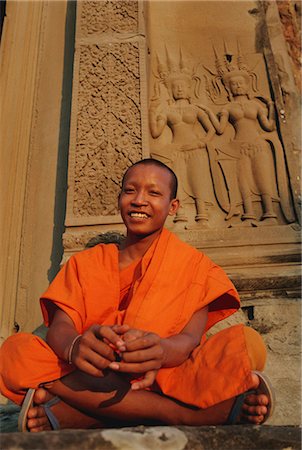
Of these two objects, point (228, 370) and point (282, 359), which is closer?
point (228, 370)

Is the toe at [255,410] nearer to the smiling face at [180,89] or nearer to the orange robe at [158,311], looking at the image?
the orange robe at [158,311]

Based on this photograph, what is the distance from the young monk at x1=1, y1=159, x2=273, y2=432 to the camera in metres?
1.23

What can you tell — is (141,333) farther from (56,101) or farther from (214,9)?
(214,9)

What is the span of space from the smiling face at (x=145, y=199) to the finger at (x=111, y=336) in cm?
63

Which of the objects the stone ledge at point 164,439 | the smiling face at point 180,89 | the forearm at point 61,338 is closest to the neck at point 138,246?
the forearm at point 61,338

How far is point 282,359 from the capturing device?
211 cm

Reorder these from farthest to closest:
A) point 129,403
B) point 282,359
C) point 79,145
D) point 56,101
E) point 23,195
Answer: point 56,101
point 23,195
point 79,145
point 282,359
point 129,403

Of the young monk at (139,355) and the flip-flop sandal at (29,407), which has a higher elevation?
the young monk at (139,355)

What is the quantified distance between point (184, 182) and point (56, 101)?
1.32 metres

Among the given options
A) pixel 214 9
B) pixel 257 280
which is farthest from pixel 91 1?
pixel 257 280

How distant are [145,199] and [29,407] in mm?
890

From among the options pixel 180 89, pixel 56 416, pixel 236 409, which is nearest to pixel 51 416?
pixel 56 416

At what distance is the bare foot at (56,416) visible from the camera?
1321 mm

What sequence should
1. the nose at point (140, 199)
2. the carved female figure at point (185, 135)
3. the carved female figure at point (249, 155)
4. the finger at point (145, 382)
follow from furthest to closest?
the carved female figure at point (185, 135) < the carved female figure at point (249, 155) < the nose at point (140, 199) < the finger at point (145, 382)
